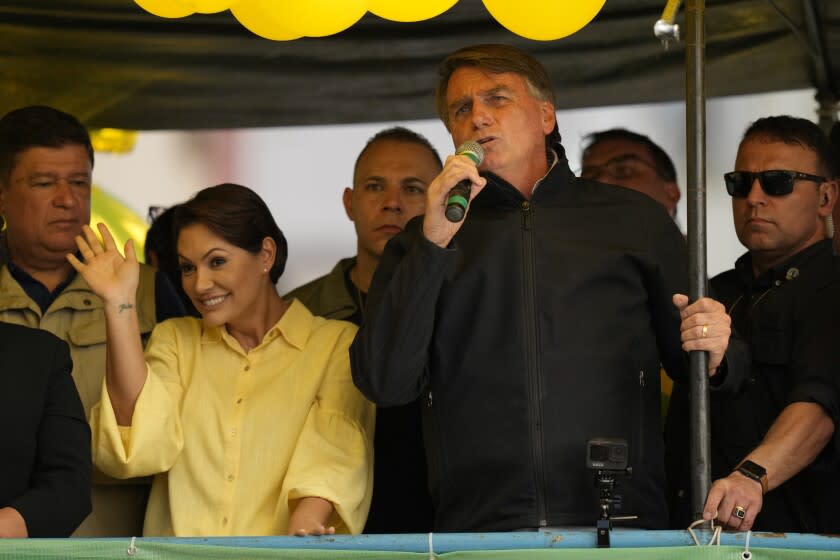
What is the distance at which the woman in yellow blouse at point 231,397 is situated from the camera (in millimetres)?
3770

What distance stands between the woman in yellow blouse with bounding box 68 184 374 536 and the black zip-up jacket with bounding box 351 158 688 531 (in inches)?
12.6

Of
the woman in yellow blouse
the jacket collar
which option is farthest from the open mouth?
the jacket collar

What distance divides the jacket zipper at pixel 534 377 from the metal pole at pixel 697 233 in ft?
1.11

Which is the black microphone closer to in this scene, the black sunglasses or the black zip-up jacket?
the black zip-up jacket

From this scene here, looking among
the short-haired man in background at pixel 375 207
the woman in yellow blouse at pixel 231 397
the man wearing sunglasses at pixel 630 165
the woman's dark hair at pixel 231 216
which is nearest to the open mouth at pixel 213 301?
the woman in yellow blouse at pixel 231 397

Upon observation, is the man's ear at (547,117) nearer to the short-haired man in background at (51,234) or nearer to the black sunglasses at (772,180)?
the black sunglasses at (772,180)

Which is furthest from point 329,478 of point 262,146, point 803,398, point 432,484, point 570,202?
point 262,146

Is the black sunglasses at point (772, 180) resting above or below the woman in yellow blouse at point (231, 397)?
above

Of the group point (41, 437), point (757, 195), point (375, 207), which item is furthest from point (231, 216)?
A: point (757, 195)

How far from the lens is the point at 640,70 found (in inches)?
214

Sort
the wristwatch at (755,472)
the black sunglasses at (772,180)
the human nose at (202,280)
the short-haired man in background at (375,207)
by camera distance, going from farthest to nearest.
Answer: the short-haired man in background at (375,207) → the black sunglasses at (772,180) → the human nose at (202,280) → the wristwatch at (755,472)

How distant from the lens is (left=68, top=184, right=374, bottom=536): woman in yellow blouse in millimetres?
3770

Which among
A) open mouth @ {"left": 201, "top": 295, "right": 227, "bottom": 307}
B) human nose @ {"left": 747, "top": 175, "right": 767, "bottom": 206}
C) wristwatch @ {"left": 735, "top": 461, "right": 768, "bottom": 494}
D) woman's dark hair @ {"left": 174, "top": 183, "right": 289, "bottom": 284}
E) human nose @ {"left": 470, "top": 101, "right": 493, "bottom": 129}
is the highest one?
human nose @ {"left": 470, "top": 101, "right": 493, "bottom": 129}

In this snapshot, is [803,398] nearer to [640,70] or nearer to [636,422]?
[636,422]
